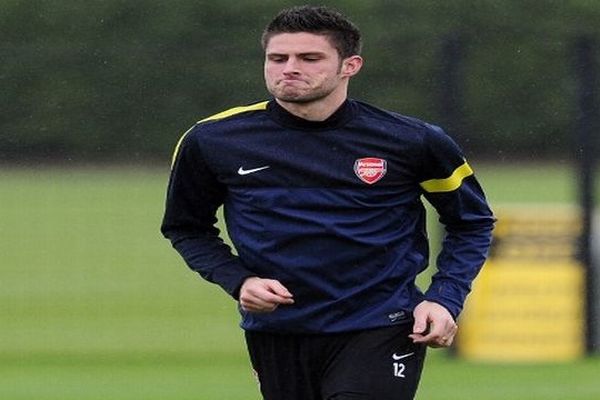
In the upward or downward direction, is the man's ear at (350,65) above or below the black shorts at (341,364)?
above

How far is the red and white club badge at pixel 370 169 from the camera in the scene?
5795mm

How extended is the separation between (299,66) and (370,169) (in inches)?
15.2

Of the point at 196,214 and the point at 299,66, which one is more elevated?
the point at 299,66

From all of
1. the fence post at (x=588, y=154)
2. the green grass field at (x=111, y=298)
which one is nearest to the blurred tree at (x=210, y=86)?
the fence post at (x=588, y=154)

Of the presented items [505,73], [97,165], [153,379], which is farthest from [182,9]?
[153,379]

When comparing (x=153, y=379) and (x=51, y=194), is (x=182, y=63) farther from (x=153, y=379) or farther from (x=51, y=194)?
(x=153, y=379)

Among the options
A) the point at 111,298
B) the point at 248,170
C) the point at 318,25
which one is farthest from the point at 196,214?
the point at 111,298

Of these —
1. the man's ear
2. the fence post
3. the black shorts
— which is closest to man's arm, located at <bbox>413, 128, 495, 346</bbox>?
the black shorts

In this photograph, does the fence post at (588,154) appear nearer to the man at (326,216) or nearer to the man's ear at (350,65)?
the man at (326,216)

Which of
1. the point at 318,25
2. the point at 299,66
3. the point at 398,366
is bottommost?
the point at 398,366

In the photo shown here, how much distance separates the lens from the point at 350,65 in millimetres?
5891

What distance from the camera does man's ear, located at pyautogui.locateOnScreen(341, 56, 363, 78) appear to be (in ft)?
19.2

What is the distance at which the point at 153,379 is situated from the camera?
1220 centimetres

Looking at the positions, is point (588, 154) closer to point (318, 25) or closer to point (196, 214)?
point (196, 214)
